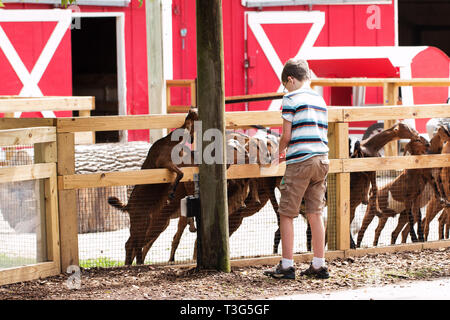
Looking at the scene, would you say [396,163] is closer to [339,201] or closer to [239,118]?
[339,201]

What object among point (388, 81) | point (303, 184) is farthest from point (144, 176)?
point (388, 81)

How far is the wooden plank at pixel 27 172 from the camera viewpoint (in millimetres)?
5801

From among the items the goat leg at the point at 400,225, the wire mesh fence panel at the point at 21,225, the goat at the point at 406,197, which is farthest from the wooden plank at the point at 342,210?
the wire mesh fence panel at the point at 21,225

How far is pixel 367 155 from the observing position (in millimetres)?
7590

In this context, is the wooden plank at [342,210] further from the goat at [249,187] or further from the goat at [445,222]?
the goat at [445,222]

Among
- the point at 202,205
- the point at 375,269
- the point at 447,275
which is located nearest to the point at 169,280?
the point at 202,205

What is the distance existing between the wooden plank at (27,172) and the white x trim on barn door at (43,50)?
840cm

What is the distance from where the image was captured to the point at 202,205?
241 inches

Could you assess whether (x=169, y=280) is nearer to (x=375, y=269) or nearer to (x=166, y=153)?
(x=166, y=153)

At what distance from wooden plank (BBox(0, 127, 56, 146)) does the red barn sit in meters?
8.18

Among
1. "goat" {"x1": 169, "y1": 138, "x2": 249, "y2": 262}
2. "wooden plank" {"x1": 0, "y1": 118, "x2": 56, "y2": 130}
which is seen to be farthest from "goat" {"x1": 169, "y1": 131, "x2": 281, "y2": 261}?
"wooden plank" {"x1": 0, "y1": 118, "x2": 56, "y2": 130}

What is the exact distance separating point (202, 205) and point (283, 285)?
90 centimetres
